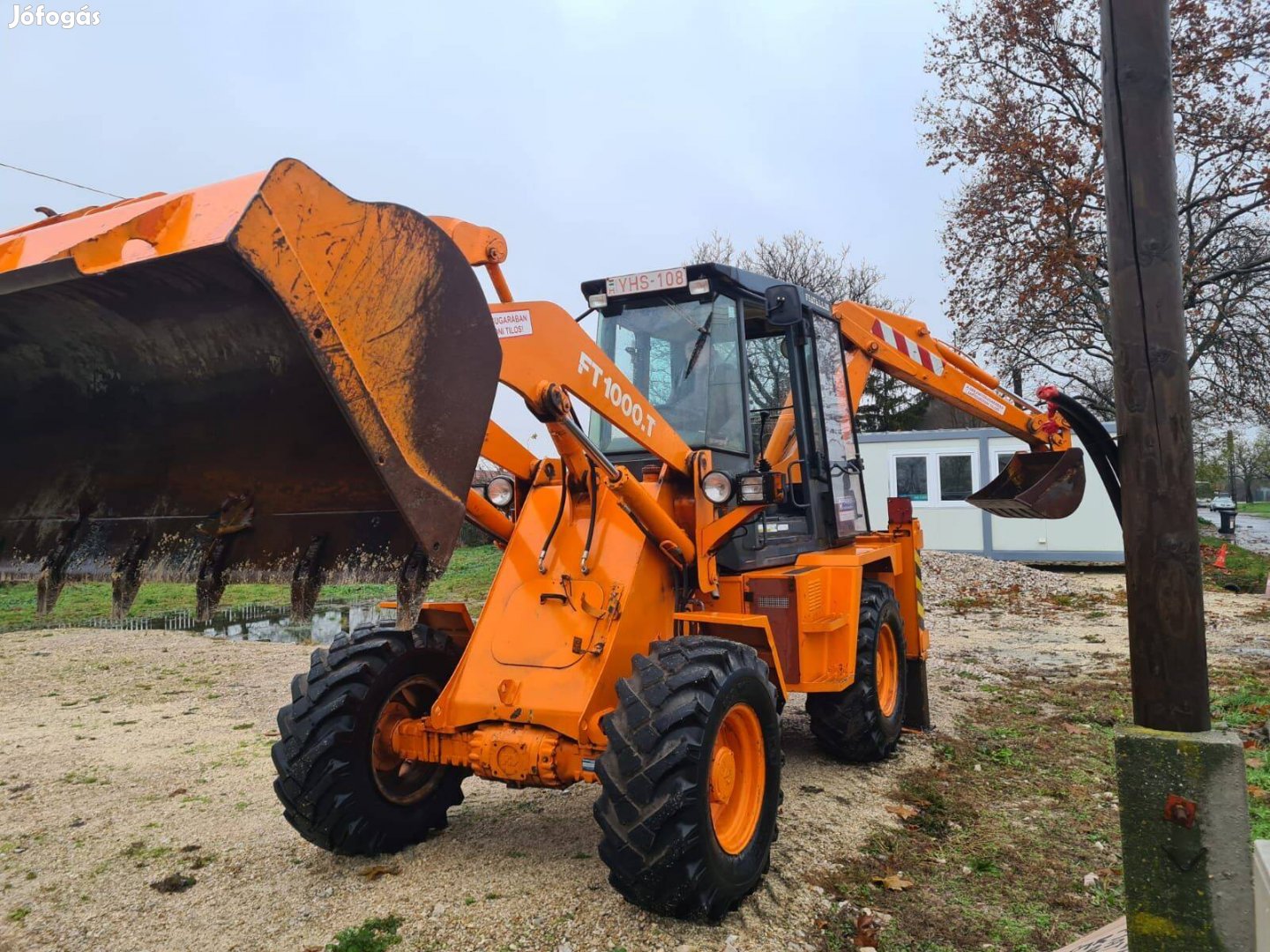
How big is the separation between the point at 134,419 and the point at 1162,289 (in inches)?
143

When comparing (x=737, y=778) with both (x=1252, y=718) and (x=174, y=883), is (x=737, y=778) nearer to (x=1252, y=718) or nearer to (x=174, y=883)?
(x=174, y=883)

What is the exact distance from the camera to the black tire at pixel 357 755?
13.2 feet

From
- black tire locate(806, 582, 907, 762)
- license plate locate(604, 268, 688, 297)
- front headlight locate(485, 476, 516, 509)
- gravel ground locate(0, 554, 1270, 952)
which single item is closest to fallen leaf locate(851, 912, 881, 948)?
gravel ground locate(0, 554, 1270, 952)

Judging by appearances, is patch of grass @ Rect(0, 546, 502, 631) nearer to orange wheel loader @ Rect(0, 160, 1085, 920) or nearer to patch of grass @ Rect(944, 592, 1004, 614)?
patch of grass @ Rect(944, 592, 1004, 614)

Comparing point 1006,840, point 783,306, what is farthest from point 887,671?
point 783,306

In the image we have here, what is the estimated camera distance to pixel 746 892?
146 inches

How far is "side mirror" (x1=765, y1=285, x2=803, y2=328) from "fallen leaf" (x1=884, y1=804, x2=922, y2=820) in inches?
108

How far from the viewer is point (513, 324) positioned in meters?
3.58

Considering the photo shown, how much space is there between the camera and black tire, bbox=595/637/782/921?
3.36 meters

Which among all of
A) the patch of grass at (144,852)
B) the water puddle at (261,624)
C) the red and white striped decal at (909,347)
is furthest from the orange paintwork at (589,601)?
the water puddle at (261,624)

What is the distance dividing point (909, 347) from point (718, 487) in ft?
10.7

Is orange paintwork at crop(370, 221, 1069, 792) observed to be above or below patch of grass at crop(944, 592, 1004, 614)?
above

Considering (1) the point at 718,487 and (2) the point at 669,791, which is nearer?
(2) the point at 669,791

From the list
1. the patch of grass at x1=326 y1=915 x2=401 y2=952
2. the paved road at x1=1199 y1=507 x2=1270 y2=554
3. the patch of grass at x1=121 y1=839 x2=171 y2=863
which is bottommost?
the patch of grass at x1=121 y1=839 x2=171 y2=863
